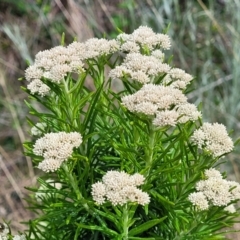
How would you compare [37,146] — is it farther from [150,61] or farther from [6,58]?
[6,58]

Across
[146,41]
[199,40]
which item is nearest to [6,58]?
[199,40]

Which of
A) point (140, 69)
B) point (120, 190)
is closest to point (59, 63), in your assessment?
point (140, 69)

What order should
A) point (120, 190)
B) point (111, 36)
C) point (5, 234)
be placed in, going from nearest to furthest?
1. point (120, 190)
2. point (5, 234)
3. point (111, 36)

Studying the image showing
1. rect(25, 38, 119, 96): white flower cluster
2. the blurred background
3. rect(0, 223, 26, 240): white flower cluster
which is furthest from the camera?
the blurred background

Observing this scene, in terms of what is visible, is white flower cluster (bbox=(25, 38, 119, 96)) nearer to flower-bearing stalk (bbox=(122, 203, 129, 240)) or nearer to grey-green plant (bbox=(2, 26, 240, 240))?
grey-green plant (bbox=(2, 26, 240, 240))

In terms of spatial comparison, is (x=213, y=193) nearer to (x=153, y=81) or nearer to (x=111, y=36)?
(x=153, y=81)

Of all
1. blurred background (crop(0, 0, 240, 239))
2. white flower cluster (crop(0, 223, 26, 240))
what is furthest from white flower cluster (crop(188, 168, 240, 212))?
blurred background (crop(0, 0, 240, 239))
